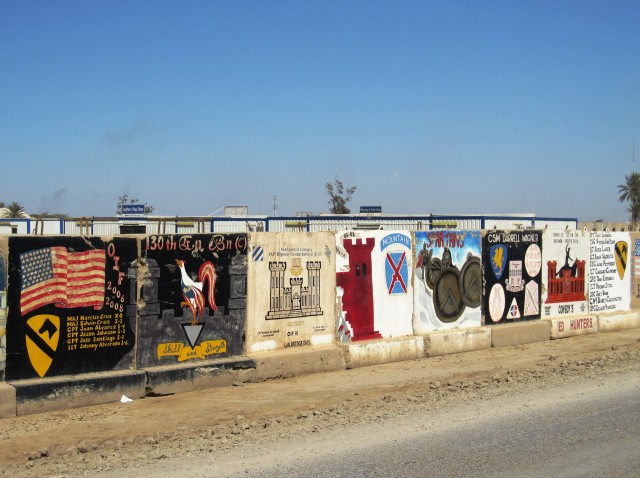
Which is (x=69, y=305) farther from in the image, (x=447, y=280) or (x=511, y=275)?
(x=511, y=275)

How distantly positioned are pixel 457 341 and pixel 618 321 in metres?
6.09

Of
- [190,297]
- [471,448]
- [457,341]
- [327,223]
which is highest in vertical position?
[327,223]

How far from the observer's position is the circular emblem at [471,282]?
45.1 ft

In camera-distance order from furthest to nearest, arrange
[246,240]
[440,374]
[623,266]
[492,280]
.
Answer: [623,266] → [492,280] → [440,374] → [246,240]

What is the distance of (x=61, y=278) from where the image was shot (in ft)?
29.3

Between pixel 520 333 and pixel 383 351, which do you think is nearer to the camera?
pixel 383 351

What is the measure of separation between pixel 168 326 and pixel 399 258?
4690 millimetres

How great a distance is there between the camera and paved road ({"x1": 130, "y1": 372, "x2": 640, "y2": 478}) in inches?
251

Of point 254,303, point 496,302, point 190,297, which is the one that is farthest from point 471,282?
point 190,297

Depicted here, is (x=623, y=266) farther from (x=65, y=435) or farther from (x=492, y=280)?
(x=65, y=435)

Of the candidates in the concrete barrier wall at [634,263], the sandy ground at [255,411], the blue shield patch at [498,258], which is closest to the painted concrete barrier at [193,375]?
the sandy ground at [255,411]

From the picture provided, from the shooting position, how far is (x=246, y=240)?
10.7m

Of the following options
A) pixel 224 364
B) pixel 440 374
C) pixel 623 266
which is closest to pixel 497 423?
pixel 440 374

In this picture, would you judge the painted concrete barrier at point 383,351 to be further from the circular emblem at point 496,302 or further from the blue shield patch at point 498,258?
the blue shield patch at point 498,258
